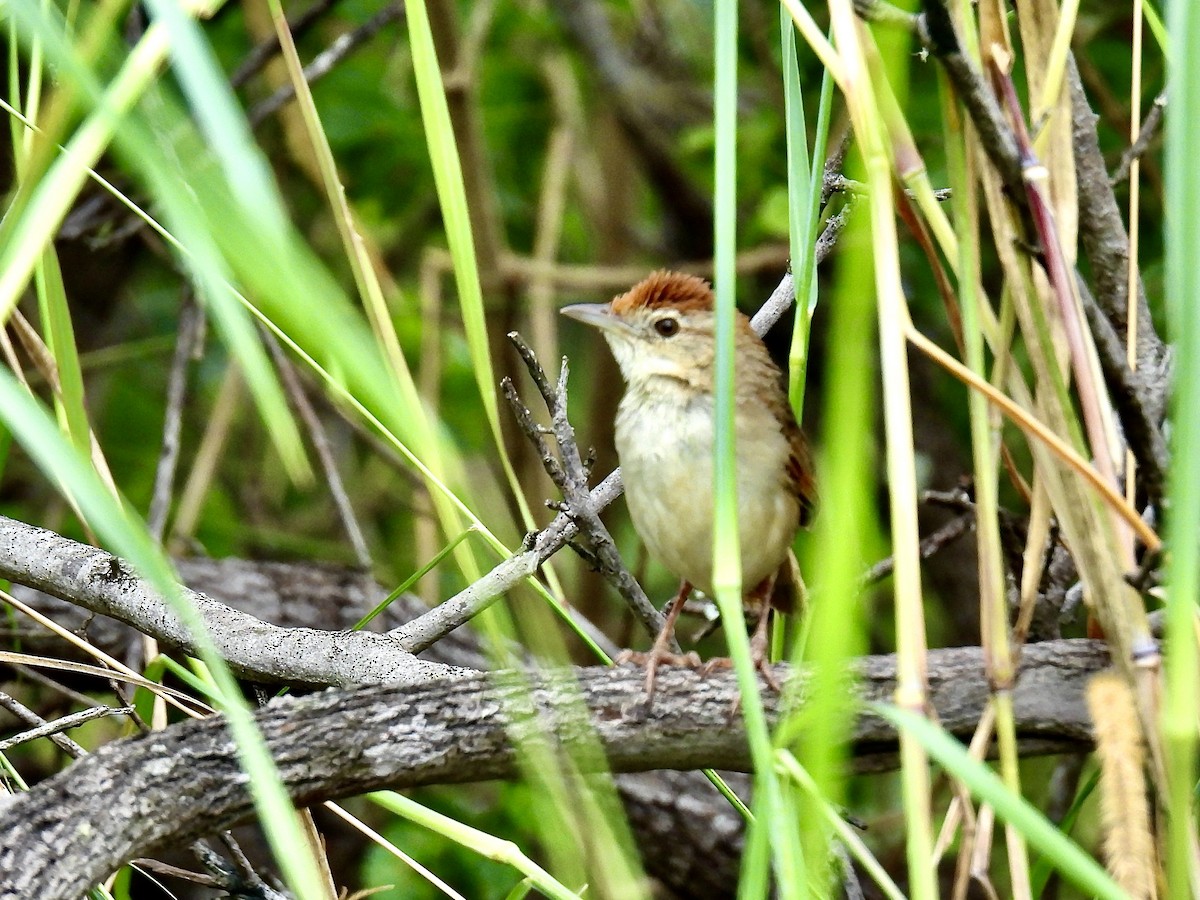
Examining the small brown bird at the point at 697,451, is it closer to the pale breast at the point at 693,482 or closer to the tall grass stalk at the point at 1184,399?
the pale breast at the point at 693,482

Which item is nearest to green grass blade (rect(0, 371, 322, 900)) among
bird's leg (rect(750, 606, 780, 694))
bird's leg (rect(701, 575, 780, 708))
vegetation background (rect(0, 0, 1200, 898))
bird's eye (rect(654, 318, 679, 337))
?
vegetation background (rect(0, 0, 1200, 898))

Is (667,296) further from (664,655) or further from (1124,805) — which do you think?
(1124,805)

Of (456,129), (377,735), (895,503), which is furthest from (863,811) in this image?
(895,503)

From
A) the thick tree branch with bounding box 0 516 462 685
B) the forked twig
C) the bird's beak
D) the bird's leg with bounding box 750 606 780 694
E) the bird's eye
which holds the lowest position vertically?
the bird's leg with bounding box 750 606 780 694

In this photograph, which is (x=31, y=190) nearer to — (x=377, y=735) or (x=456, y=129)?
(x=377, y=735)

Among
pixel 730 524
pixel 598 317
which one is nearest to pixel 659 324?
pixel 598 317

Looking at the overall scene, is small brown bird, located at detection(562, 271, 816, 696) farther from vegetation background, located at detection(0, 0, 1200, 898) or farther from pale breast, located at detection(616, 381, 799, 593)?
vegetation background, located at detection(0, 0, 1200, 898)

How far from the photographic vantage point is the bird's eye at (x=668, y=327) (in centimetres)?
313

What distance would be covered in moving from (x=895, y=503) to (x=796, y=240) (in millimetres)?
539

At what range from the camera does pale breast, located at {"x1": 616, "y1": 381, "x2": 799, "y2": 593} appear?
2764 mm

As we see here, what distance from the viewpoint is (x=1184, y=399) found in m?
1.11

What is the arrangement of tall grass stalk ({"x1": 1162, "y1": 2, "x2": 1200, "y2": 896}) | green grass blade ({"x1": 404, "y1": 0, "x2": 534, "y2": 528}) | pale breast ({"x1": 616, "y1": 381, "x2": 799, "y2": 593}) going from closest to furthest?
1. tall grass stalk ({"x1": 1162, "y1": 2, "x2": 1200, "y2": 896})
2. green grass blade ({"x1": 404, "y1": 0, "x2": 534, "y2": 528})
3. pale breast ({"x1": 616, "y1": 381, "x2": 799, "y2": 593})

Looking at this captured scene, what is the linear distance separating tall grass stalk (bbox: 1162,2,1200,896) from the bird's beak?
6.87ft

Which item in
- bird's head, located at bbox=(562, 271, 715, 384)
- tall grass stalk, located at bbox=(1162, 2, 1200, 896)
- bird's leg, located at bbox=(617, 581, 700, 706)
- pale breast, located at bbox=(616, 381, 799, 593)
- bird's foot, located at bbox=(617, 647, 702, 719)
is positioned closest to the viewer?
tall grass stalk, located at bbox=(1162, 2, 1200, 896)
